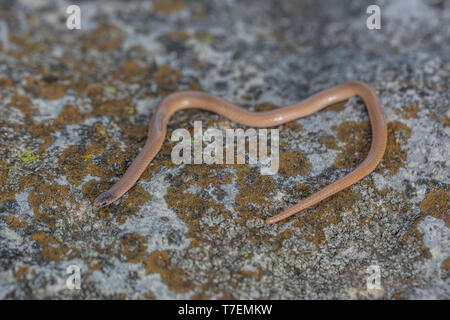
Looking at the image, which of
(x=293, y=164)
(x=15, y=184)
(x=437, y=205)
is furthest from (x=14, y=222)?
(x=437, y=205)

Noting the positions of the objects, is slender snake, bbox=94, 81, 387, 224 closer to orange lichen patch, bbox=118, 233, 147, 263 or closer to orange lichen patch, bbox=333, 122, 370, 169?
orange lichen patch, bbox=333, 122, 370, 169

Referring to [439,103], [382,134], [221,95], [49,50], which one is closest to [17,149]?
[49,50]

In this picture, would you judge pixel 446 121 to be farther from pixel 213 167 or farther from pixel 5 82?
pixel 5 82

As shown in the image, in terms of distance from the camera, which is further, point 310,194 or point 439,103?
point 439,103

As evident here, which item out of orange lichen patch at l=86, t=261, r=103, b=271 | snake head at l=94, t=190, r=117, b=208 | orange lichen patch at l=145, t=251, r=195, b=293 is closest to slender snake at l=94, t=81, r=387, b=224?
snake head at l=94, t=190, r=117, b=208

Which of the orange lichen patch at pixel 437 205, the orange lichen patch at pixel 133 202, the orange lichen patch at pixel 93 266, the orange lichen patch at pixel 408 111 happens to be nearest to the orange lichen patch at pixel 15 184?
the orange lichen patch at pixel 133 202

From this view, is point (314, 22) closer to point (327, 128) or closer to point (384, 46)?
point (384, 46)

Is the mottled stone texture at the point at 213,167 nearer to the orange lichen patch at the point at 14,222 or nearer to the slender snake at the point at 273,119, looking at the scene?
the orange lichen patch at the point at 14,222
